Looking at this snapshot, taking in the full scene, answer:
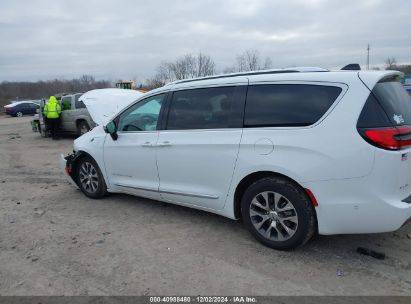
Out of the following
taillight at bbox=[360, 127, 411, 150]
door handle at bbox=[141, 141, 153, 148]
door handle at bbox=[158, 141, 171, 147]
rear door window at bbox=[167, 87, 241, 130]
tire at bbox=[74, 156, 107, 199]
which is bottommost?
tire at bbox=[74, 156, 107, 199]

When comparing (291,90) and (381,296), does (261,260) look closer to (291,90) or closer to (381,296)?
(381,296)

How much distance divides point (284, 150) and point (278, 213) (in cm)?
65

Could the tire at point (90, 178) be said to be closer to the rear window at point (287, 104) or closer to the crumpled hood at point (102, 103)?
the crumpled hood at point (102, 103)

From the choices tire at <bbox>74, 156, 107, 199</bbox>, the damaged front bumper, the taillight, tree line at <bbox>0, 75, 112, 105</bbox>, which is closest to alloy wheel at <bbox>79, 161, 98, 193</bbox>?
tire at <bbox>74, 156, 107, 199</bbox>

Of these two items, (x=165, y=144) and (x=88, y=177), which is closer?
(x=165, y=144)

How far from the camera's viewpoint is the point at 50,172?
27.3 ft

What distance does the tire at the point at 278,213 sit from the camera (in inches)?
141

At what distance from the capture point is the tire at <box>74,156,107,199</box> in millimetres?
5746

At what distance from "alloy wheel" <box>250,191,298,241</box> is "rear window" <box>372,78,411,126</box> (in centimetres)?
122

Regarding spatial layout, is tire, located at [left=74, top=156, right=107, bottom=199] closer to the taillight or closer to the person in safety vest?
the taillight

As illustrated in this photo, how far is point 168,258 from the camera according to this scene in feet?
12.5

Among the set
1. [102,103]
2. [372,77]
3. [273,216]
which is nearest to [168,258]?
[273,216]

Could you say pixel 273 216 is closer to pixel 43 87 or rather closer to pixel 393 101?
pixel 393 101

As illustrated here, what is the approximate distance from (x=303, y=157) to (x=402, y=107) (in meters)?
1.06
